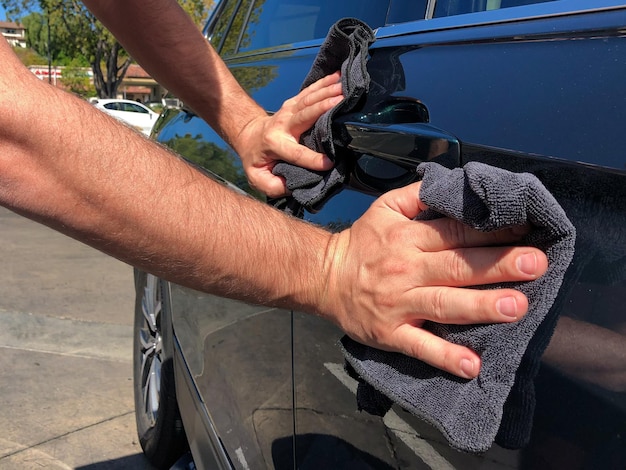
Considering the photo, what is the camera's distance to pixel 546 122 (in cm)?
84

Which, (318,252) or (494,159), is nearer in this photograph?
(494,159)

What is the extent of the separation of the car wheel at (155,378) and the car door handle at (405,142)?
1316 mm

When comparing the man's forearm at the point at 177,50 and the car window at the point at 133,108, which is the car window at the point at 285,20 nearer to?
the man's forearm at the point at 177,50

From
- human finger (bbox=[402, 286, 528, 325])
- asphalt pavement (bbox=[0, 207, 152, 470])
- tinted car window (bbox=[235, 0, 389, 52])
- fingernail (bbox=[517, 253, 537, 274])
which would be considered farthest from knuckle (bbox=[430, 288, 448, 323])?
asphalt pavement (bbox=[0, 207, 152, 470])

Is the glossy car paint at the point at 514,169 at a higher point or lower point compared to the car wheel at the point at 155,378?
higher

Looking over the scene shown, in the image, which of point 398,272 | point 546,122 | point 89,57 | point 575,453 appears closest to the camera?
point 575,453

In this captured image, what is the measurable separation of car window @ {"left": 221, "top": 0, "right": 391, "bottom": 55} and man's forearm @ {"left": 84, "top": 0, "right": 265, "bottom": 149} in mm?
286

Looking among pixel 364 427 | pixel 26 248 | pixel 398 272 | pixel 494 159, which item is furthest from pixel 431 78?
pixel 26 248

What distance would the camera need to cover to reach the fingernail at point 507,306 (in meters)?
0.78

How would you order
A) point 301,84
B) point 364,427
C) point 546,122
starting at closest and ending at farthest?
point 546,122 → point 364,427 → point 301,84

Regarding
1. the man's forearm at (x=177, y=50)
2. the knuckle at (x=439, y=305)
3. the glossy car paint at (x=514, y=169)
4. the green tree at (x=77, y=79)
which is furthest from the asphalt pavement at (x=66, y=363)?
the green tree at (x=77, y=79)

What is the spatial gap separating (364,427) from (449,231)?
38cm

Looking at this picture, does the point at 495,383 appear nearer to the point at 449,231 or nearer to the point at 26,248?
the point at 449,231

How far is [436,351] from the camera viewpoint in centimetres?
87
